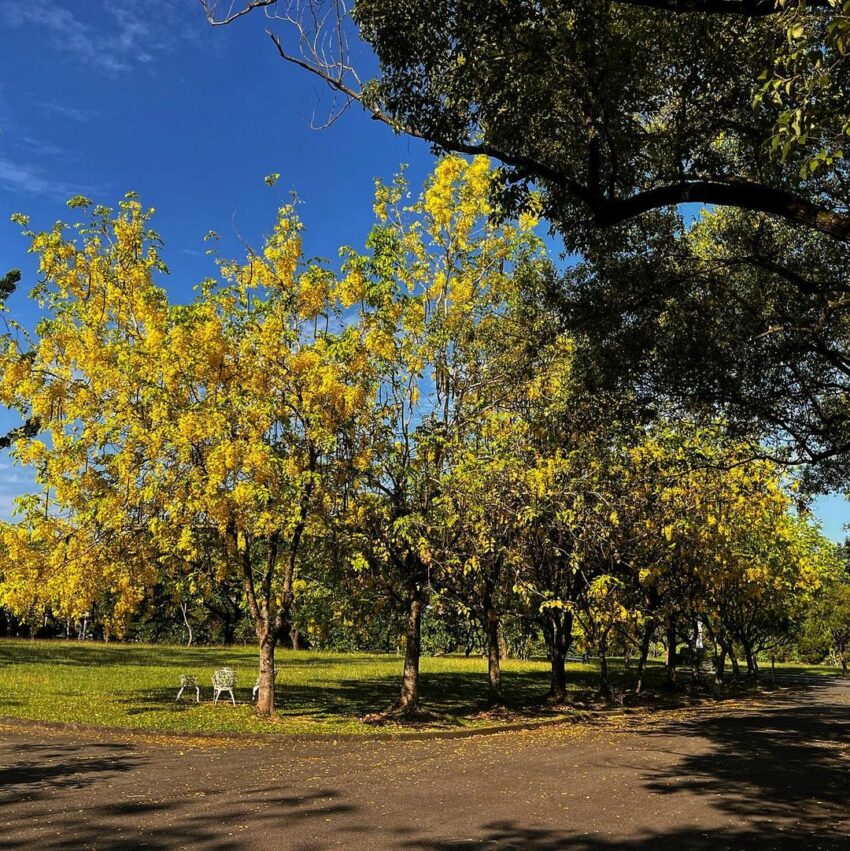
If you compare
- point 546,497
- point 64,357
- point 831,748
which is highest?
point 64,357

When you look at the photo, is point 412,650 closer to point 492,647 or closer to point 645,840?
point 492,647

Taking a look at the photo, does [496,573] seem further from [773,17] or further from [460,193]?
[773,17]

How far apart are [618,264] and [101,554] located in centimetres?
1253

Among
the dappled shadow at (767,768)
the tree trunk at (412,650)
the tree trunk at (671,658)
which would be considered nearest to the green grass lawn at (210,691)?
the tree trunk at (412,650)

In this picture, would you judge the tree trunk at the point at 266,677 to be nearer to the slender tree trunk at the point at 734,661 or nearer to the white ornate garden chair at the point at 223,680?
the white ornate garden chair at the point at 223,680

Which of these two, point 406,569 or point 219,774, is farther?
point 406,569

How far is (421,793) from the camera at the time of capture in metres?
9.01

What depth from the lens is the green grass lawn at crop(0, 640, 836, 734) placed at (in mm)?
15982

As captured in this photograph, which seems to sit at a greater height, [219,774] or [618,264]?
[618,264]

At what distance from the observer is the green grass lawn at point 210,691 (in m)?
16.0

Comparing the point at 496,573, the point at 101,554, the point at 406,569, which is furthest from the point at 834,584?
the point at 101,554

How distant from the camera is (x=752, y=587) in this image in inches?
1020

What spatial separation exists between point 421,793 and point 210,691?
1580cm

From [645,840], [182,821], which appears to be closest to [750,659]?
[645,840]
